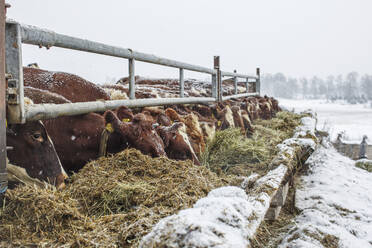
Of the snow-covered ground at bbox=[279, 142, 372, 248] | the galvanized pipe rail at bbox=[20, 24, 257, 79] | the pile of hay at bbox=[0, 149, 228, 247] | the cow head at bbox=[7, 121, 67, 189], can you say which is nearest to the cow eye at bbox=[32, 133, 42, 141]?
the cow head at bbox=[7, 121, 67, 189]

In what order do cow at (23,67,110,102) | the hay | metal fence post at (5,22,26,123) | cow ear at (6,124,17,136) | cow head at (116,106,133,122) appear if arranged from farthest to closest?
cow at (23,67,110,102) → cow head at (116,106,133,122) → cow ear at (6,124,17,136) → metal fence post at (5,22,26,123) → the hay

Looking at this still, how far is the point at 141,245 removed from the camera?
1.50 m

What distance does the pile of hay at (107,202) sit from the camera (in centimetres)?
179

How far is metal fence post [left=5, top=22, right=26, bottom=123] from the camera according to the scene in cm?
240

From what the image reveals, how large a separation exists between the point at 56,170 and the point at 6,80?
31.6 inches

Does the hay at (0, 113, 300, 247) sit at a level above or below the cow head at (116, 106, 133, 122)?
below

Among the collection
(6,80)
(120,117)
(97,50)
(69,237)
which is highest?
(97,50)

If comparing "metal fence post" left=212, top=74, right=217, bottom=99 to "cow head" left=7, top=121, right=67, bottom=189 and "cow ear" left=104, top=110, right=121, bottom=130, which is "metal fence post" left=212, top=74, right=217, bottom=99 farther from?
"cow head" left=7, top=121, right=67, bottom=189

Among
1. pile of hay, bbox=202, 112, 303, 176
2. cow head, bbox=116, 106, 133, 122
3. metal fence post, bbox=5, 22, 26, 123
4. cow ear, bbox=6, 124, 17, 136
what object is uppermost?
metal fence post, bbox=5, 22, 26, 123

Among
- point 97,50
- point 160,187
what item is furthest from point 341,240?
point 97,50

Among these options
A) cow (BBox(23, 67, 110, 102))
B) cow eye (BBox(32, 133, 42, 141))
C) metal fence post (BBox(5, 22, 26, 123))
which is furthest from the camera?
cow (BBox(23, 67, 110, 102))

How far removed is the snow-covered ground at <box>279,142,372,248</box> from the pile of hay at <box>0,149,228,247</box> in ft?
2.63

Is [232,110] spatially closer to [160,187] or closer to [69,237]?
[160,187]

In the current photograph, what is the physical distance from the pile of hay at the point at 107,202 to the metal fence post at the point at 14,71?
0.54 meters
